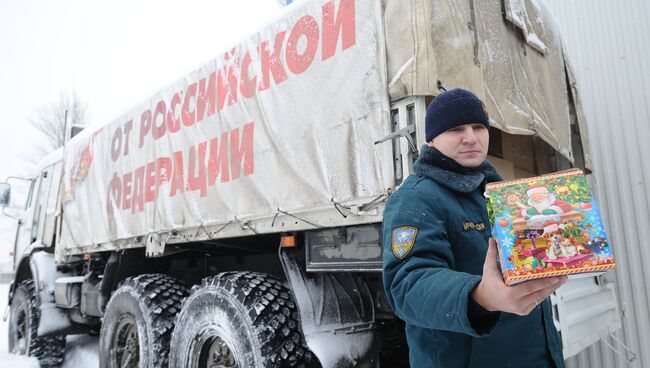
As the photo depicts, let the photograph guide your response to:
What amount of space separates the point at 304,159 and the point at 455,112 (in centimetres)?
141

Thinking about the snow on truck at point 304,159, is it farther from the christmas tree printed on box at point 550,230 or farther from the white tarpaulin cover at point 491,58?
the christmas tree printed on box at point 550,230

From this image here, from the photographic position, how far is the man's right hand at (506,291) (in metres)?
0.88

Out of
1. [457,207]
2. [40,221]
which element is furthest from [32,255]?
[457,207]

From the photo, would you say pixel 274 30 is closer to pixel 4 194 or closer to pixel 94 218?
pixel 94 218

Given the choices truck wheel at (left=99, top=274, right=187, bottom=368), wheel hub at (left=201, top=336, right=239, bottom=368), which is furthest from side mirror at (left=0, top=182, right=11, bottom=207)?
wheel hub at (left=201, top=336, right=239, bottom=368)

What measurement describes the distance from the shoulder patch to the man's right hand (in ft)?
0.81

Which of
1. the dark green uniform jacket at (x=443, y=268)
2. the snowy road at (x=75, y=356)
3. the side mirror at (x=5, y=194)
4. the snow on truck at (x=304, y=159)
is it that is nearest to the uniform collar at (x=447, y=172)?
the dark green uniform jacket at (x=443, y=268)

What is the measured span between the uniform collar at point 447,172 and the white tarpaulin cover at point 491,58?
76 cm

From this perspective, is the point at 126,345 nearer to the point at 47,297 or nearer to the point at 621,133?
the point at 47,297

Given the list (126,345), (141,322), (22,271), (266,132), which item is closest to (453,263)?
(266,132)

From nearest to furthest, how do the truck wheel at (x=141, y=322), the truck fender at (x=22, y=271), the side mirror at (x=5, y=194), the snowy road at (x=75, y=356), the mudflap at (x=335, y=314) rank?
the mudflap at (x=335, y=314) < the truck wheel at (x=141, y=322) < the snowy road at (x=75, y=356) < the truck fender at (x=22, y=271) < the side mirror at (x=5, y=194)

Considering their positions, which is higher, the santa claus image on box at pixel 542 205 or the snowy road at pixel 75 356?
the santa claus image on box at pixel 542 205

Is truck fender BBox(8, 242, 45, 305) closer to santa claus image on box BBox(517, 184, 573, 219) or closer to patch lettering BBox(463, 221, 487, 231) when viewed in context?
patch lettering BBox(463, 221, 487, 231)

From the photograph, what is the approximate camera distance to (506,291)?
0.89 m
